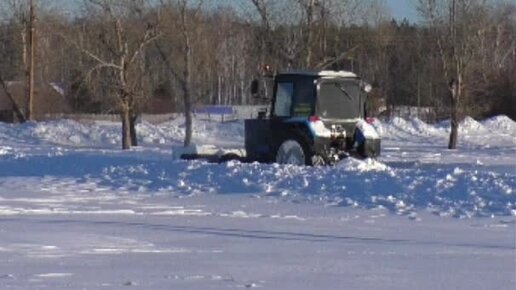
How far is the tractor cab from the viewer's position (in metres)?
26.3

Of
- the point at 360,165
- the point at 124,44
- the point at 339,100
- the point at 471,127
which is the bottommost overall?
the point at 471,127

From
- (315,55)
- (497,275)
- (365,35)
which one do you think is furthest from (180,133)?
(497,275)

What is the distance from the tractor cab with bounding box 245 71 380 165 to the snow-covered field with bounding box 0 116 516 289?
3.50ft

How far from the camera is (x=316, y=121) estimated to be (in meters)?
26.2

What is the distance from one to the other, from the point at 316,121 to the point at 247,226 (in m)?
9.66

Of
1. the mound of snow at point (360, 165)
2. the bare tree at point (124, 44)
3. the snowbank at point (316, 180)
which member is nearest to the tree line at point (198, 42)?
the bare tree at point (124, 44)

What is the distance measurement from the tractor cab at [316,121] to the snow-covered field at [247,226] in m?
1.07

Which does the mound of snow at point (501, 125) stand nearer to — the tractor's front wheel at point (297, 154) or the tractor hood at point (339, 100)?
the tractor hood at point (339, 100)

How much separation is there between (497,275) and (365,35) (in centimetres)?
6246

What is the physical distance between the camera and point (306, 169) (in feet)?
77.2

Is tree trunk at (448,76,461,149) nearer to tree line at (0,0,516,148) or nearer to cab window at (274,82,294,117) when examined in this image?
tree line at (0,0,516,148)

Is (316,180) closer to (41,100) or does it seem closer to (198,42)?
(198,42)

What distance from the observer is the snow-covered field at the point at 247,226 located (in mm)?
11773

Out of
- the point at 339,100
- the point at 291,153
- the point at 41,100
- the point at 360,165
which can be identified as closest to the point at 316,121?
the point at 339,100
